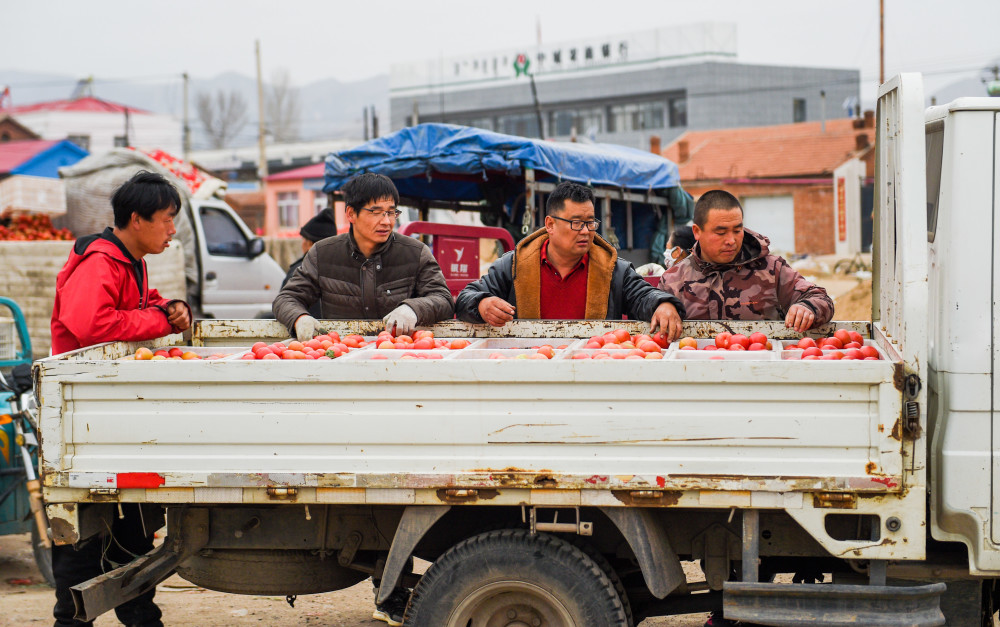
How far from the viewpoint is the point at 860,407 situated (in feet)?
10.8

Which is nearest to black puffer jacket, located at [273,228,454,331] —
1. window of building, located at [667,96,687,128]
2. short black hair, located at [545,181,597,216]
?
short black hair, located at [545,181,597,216]

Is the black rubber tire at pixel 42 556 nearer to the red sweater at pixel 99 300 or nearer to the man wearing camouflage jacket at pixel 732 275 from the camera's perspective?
the red sweater at pixel 99 300

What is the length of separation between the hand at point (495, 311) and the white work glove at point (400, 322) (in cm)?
35

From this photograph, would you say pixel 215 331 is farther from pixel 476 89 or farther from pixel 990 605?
pixel 476 89

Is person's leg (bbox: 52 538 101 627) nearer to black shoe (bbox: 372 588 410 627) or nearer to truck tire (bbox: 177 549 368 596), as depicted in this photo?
truck tire (bbox: 177 549 368 596)

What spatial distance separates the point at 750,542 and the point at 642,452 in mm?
512

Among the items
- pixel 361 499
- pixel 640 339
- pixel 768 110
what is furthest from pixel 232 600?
pixel 768 110

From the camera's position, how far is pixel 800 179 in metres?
40.2

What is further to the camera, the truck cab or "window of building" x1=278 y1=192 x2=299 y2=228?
"window of building" x1=278 y1=192 x2=299 y2=228

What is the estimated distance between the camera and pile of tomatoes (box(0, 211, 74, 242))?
14383 mm

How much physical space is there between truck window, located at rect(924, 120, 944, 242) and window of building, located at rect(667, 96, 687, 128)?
52.9 m

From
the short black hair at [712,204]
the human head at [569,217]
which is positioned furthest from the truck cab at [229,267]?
the short black hair at [712,204]

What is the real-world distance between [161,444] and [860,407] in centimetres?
251

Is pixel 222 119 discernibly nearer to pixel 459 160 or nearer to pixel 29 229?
pixel 29 229
